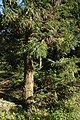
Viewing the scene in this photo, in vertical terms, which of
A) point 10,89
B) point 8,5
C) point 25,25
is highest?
point 8,5

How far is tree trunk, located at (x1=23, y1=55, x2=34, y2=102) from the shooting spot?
10843 mm

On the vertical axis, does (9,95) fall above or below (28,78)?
below

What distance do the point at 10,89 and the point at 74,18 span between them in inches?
164

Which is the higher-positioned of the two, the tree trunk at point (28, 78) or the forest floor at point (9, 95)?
the tree trunk at point (28, 78)

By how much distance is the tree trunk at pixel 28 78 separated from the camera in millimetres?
10843

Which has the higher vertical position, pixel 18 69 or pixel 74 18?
pixel 74 18

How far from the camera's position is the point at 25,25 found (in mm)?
9734

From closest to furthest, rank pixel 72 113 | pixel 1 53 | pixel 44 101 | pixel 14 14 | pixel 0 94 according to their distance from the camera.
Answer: pixel 14 14, pixel 72 113, pixel 44 101, pixel 0 94, pixel 1 53

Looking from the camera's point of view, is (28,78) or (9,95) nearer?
(28,78)

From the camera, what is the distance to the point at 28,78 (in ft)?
35.8

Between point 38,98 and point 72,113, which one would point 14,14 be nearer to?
point 38,98

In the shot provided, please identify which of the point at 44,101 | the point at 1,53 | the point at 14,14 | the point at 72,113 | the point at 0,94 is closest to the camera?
the point at 14,14

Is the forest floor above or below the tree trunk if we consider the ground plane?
below

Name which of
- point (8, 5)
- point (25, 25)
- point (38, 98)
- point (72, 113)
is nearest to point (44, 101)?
point (38, 98)
